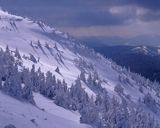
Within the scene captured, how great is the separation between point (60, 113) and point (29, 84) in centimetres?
1369

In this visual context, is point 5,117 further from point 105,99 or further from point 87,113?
point 105,99

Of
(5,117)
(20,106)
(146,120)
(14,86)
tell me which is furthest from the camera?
(146,120)

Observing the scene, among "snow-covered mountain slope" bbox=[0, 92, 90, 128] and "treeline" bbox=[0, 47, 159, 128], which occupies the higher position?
"treeline" bbox=[0, 47, 159, 128]

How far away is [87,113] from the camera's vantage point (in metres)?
114

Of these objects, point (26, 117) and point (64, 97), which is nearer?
point (26, 117)

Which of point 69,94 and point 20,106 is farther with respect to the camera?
point 69,94

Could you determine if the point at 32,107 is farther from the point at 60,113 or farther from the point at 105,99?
the point at 105,99

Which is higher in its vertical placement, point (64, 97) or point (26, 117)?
point (64, 97)

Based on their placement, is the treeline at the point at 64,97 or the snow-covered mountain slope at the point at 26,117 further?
the treeline at the point at 64,97

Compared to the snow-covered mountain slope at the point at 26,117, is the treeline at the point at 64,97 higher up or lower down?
higher up

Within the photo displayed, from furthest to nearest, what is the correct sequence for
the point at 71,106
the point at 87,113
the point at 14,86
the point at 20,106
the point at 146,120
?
1. the point at 146,120
2. the point at 71,106
3. the point at 87,113
4. the point at 14,86
5. the point at 20,106

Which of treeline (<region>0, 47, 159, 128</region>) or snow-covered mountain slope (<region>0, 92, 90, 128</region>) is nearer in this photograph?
snow-covered mountain slope (<region>0, 92, 90, 128</region>)

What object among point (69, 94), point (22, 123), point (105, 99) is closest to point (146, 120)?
point (105, 99)

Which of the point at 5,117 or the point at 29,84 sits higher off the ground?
the point at 29,84
